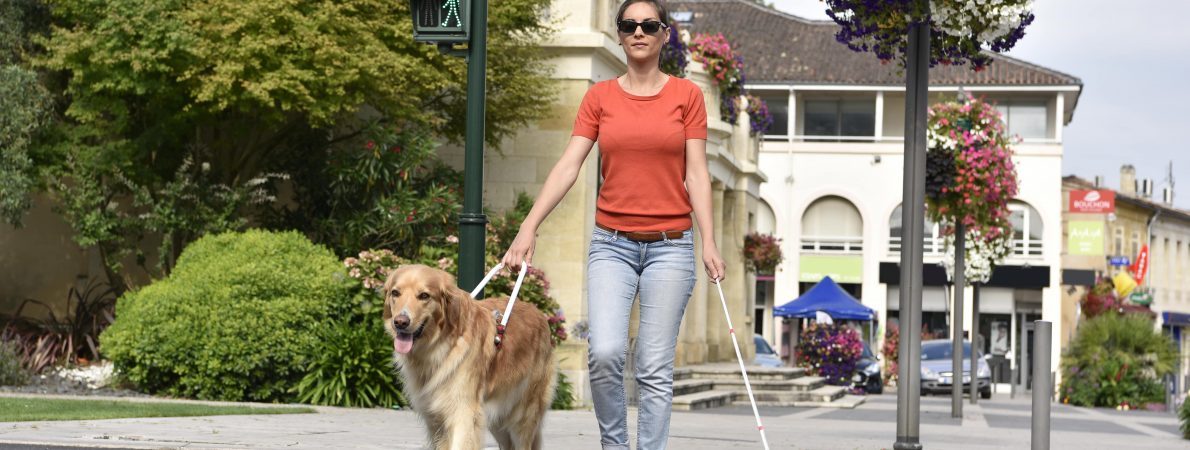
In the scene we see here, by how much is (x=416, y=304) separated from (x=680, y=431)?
747 centimetres

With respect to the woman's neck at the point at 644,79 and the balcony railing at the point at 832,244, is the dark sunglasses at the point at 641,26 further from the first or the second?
the balcony railing at the point at 832,244

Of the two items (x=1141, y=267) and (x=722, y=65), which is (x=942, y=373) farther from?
(x=1141, y=267)

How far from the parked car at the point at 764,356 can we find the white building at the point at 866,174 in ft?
58.0

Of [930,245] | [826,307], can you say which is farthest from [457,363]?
[930,245]

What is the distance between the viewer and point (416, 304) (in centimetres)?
706

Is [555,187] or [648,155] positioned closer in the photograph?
[648,155]

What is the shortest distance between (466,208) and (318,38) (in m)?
8.41

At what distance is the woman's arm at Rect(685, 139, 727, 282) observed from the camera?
6.86m

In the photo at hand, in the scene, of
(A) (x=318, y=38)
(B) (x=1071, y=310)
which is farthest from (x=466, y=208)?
(B) (x=1071, y=310)

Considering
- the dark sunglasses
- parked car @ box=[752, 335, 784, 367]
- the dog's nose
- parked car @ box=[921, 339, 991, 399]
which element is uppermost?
the dark sunglasses

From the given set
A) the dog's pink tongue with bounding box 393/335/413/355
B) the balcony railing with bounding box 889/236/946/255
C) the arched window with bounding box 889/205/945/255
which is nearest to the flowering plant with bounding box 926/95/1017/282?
the dog's pink tongue with bounding box 393/335/413/355

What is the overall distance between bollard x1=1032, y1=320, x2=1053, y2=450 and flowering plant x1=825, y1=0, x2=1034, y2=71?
9.02 feet

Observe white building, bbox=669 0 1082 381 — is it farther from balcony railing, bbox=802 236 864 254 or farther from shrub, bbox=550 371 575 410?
shrub, bbox=550 371 575 410

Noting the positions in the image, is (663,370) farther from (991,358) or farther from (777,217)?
(777,217)
